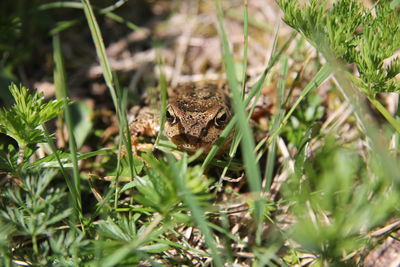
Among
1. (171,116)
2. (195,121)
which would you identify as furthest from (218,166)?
(171,116)

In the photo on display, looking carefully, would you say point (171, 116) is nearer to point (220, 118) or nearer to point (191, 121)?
point (191, 121)

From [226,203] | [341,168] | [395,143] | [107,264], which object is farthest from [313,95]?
[107,264]

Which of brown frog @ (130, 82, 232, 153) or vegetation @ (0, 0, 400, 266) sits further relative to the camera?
brown frog @ (130, 82, 232, 153)

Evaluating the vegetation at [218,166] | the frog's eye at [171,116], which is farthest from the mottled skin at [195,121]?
the vegetation at [218,166]

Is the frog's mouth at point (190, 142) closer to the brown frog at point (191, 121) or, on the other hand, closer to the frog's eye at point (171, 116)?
the brown frog at point (191, 121)

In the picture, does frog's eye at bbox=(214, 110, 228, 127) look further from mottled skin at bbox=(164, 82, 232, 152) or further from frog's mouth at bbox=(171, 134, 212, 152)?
frog's mouth at bbox=(171, 134, 212, 152)

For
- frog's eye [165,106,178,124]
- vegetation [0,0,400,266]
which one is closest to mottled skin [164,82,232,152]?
frog's eye [165,106,178,124]

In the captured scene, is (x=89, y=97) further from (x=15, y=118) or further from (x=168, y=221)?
(x=168, y=221)
